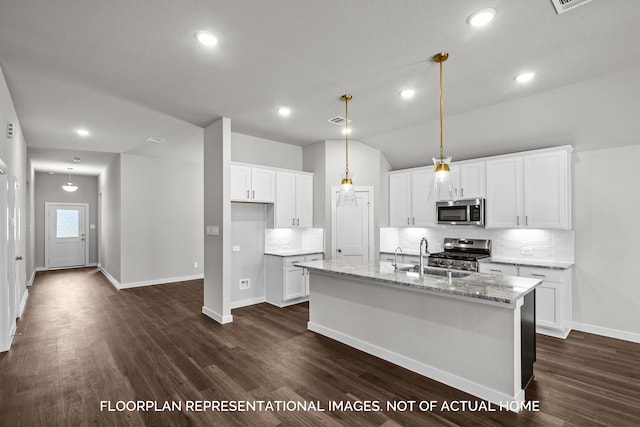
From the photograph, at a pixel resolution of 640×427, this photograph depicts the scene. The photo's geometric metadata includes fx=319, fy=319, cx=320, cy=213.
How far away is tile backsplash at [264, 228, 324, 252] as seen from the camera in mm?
5734

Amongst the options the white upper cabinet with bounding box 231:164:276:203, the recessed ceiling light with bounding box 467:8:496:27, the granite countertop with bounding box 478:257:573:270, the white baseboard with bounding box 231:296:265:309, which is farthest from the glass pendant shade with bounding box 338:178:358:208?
the white baseboard with bounding box 231:296:265:309

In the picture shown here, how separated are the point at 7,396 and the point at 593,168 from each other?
6.69 metres

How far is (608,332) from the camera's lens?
404cm

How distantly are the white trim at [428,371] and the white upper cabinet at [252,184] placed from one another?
2.31 metres

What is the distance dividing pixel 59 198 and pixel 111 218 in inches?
127

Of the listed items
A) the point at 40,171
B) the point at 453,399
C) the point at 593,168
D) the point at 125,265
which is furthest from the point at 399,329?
the point at 40,171

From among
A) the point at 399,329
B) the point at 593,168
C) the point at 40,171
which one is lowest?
the point at 399,329

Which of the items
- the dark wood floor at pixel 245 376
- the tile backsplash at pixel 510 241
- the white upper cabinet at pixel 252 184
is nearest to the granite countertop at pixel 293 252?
the white upper cabinet at pixel 252 184

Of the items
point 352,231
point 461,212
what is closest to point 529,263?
point 461,212

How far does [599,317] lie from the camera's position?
412 centimetres

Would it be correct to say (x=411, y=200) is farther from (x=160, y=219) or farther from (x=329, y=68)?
(x=160, y=219)

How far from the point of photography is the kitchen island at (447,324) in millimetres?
2520

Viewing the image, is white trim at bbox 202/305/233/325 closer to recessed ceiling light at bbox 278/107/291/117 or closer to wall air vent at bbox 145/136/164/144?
recessed ceiling light at bbox 278/107/291/117

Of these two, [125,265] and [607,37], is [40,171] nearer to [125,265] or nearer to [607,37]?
[125,265]
